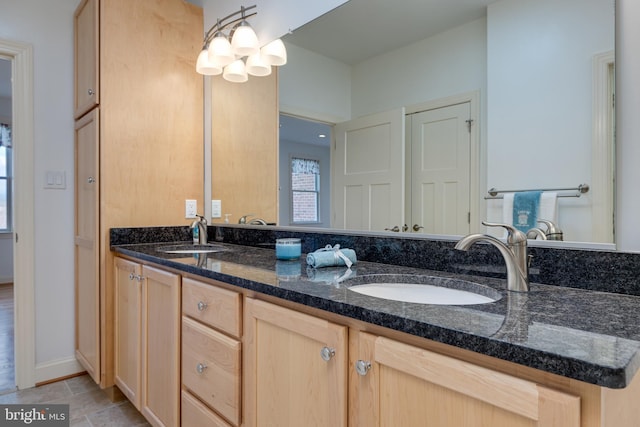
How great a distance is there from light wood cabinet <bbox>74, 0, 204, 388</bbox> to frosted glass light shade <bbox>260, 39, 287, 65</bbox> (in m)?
0.60

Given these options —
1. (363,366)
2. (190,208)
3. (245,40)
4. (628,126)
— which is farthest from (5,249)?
(628,126)

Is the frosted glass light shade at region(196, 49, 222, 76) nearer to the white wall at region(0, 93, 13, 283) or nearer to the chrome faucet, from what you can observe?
the chrome faucet

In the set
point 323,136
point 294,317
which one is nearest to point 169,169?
point 323,136

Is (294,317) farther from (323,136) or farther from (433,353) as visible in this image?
(323,136)

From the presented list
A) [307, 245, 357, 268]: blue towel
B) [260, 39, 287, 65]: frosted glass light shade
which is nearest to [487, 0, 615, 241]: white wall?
[307, 245, 357, 268]: blue towel

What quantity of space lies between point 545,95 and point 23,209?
8.31 ft

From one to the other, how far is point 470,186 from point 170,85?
180 cm

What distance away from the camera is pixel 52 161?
2227mm

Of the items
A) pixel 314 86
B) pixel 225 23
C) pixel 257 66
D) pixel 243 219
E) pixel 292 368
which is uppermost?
pixel 225 23

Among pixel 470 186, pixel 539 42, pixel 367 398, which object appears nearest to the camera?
pixel 367 398

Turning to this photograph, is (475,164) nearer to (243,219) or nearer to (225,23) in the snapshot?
(243,219)

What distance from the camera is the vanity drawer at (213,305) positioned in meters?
1.16

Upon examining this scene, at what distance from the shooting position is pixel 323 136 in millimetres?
1723

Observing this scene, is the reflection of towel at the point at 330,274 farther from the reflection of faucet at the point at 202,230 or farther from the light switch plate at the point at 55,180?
the light switch plate at the point at 55,180
